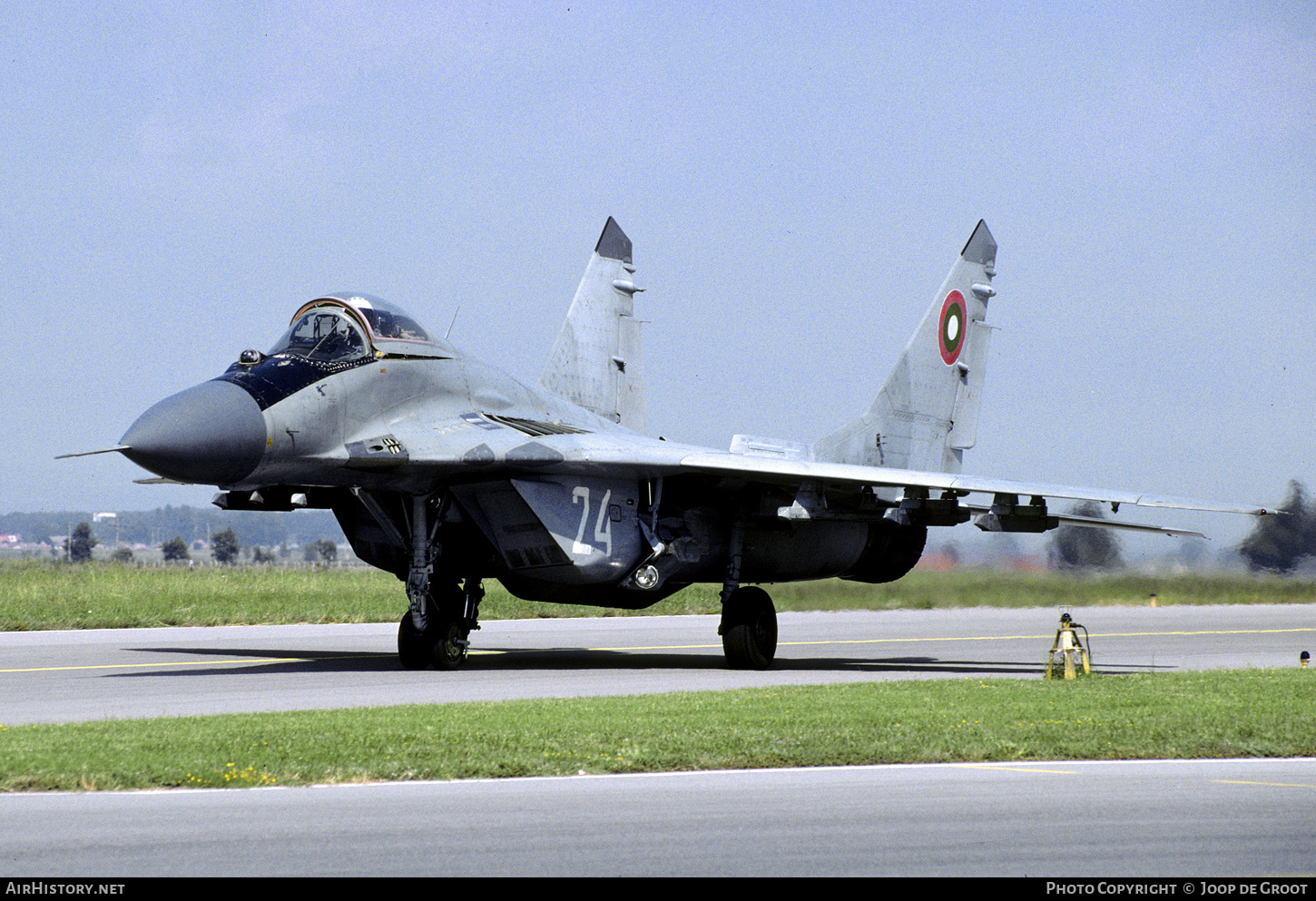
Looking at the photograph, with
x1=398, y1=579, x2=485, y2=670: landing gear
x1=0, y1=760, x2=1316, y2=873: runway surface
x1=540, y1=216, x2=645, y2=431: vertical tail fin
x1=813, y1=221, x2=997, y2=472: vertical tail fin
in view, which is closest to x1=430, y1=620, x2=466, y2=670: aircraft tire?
x1=398, y1=579, x2=485, y2=670: landing gear

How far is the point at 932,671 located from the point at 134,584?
22.2 meters

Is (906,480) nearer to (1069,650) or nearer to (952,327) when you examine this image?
(1069,650)

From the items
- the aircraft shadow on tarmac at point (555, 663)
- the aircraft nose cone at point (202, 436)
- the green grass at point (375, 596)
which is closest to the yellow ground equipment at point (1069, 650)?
the aircraft shadow on tarmac at point (555, 663)

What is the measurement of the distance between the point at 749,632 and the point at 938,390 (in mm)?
6957

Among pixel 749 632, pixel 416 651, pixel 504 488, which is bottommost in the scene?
pixel 416 651

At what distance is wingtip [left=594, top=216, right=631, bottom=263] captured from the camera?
23203 mm

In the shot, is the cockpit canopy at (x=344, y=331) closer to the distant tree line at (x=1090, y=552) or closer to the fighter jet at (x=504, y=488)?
the fighter jet at (x=504, y=488)

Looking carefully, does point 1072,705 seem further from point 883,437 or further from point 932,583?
point 932,583

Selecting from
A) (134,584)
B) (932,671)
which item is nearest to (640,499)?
(932,671)

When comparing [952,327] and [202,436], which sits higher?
[952,327]

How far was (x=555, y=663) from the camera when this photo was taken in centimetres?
1895

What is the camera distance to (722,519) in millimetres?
18875

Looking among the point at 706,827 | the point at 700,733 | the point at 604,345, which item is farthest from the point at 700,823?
the point at 604,345

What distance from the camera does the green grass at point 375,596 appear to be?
27.3 m
